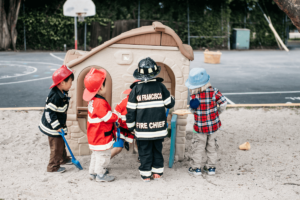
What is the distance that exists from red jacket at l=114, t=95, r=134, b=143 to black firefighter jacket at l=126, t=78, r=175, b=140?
282mm

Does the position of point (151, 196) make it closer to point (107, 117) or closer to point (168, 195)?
point (168, 195)

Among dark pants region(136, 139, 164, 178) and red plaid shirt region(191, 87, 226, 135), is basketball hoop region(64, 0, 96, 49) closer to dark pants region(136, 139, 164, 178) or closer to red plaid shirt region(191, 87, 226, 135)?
red plaid shirt region(191, 87, 226, 135)

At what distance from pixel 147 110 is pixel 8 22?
17994 millimetres

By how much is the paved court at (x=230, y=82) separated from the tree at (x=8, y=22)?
16.5 feet

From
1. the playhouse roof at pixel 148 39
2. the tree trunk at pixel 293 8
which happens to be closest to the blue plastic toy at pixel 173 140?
the playhouse roof at pixel 148 39

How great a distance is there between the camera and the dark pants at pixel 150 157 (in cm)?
358

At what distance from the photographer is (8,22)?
18.5 meters

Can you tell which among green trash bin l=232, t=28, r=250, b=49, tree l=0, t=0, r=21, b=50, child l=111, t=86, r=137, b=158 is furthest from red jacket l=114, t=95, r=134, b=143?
green trash bin l=232, t=28, r=250, b=49

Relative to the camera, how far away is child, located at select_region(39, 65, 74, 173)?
361 cm

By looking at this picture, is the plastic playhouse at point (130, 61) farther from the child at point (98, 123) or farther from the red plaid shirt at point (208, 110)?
the child at point (98, 123)

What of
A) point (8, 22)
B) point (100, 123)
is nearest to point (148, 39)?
point (100, 123)

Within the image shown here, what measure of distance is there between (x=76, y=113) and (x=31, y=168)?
3.05 feet

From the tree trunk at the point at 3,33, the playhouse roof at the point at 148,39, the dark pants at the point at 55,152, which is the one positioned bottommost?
the dark pants at the point at 55,152

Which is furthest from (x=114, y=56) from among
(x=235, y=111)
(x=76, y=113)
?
(x=235, y=111)
